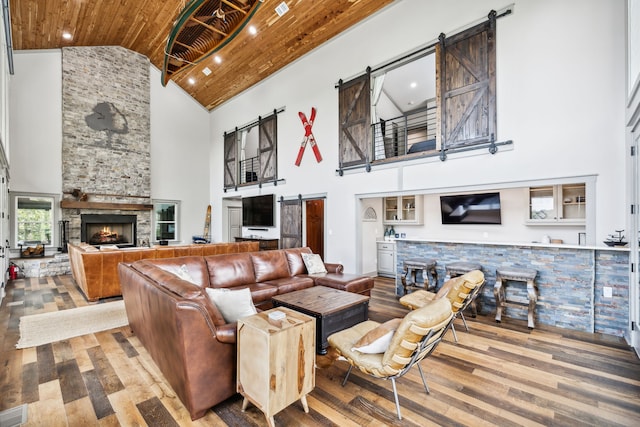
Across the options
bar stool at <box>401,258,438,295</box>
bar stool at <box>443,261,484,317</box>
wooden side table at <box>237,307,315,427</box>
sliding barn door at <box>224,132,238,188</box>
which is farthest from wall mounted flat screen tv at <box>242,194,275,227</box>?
wooden side table at <box>237,307,315,427</box>

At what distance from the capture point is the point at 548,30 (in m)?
4.29

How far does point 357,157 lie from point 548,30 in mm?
3632

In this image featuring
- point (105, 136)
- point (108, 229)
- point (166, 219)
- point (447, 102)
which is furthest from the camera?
point (166, 219)

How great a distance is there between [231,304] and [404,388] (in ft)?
5.16

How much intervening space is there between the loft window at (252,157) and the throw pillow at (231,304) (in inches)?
249

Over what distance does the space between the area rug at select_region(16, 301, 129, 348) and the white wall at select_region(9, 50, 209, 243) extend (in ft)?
17.8

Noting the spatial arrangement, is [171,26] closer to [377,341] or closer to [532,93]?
[532,93]

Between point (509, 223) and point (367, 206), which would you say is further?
point (367, 206)

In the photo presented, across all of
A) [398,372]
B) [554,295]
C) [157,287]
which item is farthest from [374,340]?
[554,295]

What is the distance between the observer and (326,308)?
3.14 metres

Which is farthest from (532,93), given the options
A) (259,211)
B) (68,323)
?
(68,323)

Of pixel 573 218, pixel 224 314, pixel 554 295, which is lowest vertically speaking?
pixel 554 295

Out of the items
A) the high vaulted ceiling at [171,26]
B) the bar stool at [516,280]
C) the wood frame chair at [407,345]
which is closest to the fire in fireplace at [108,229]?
the high vaulted ceiling at [171,26]

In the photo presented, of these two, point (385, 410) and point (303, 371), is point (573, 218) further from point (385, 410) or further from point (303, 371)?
point (303, 371)
